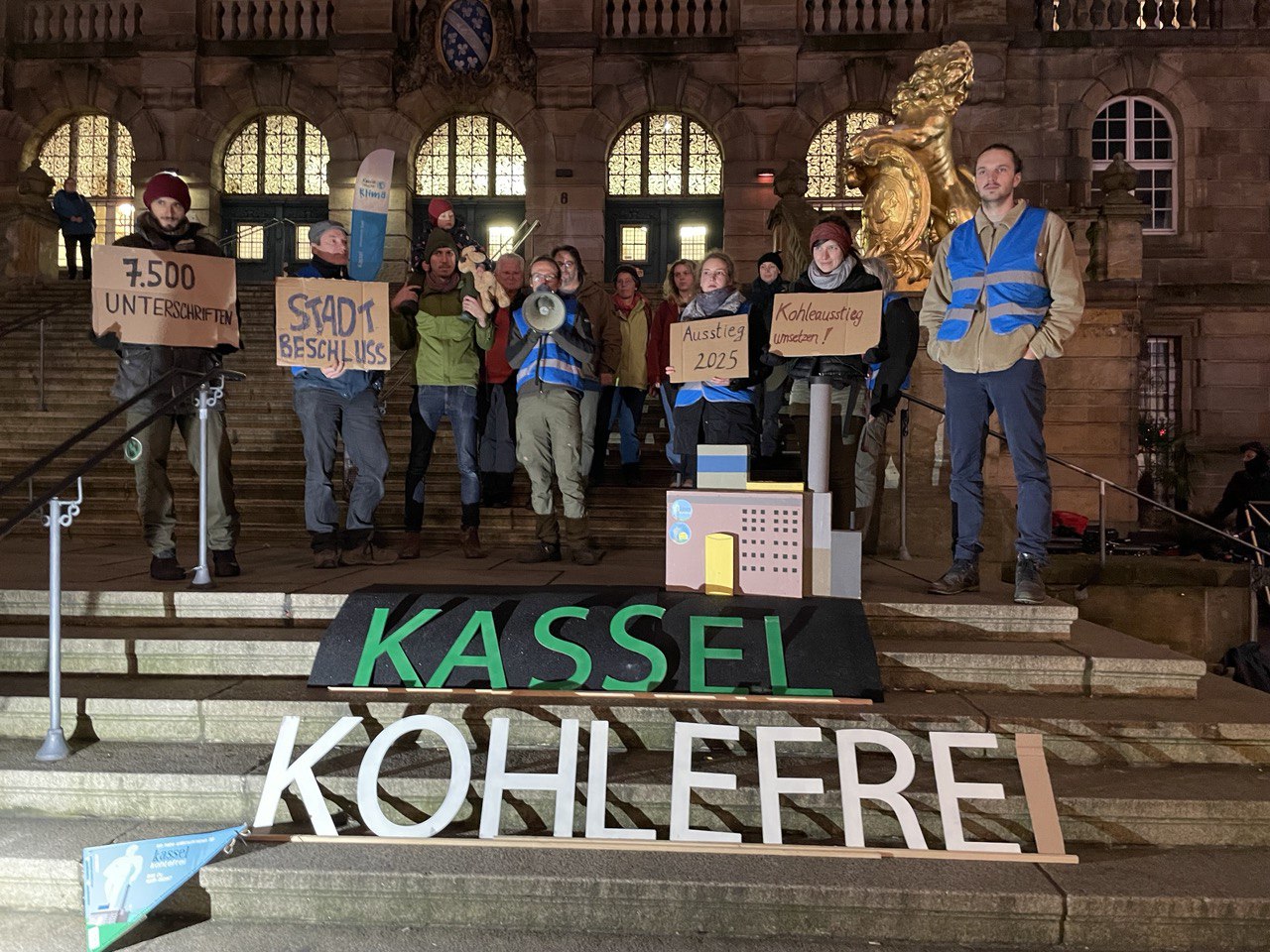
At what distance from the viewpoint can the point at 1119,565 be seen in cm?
815

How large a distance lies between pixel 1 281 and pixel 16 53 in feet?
23.8

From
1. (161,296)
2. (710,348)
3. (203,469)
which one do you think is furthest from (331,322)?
(710,348)

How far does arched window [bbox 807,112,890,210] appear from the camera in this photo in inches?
786

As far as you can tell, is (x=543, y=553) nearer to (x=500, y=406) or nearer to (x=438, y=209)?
(x=500, y=406)

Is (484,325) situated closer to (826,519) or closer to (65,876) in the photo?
(826,519)

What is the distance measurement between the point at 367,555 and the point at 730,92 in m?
15.5

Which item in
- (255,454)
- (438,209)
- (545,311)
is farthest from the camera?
(255,454)

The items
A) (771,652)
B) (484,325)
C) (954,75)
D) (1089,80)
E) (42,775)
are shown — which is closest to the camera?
(42,775)

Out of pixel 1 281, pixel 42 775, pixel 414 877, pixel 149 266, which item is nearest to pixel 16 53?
pixel 1 281

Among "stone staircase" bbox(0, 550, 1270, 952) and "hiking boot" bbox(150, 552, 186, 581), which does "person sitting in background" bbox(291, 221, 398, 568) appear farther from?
"stone staircase" bbox(0, 550, 1270, 952)

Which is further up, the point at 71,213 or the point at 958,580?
the point at 71,213

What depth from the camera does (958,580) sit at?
563 cm

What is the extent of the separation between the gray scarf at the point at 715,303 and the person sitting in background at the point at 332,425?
2.15 meters

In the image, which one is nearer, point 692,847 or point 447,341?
point 692,847
